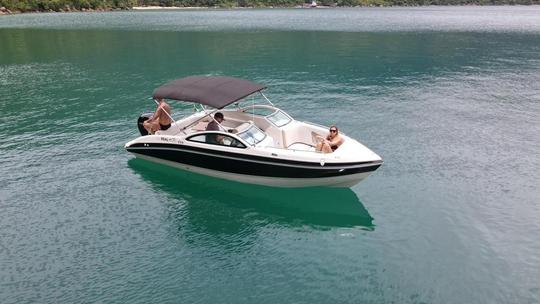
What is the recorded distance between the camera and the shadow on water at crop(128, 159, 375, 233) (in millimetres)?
17641

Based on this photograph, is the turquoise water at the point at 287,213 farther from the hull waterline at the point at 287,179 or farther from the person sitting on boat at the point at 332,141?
the person sitting on boat at the point at 332,141

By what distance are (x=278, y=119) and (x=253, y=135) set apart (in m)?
2.13

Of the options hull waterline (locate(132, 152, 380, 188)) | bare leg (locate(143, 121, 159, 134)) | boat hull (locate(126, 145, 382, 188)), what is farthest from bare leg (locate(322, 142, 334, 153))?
bare leg (locate(143, 121, 159, 134))

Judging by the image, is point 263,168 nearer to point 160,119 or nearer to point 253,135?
point 253,135

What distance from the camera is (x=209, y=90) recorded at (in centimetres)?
2031

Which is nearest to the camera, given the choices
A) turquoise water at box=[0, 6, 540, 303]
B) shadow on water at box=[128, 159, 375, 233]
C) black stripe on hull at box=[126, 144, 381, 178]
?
turquoise water at box=[0, 6, 540, 303]

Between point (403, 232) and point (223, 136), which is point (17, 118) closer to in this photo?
point (223, 136)

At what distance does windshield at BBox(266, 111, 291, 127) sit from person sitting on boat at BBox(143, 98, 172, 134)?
526 centimetres

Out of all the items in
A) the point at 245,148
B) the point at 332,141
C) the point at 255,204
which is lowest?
the point at 255,204

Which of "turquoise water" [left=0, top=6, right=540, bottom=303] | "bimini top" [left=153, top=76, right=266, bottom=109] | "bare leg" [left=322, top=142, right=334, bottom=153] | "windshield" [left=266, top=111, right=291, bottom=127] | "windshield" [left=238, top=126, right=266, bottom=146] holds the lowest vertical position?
"turquoise water" [left=0, top=6, right=540, bottom=303]

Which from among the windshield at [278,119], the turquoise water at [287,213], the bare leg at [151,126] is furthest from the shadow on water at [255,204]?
the windshield at [278,119]

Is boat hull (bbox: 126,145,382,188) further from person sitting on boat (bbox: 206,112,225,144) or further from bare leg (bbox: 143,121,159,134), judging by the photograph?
bare leg (bbox: 143,121,159,134)

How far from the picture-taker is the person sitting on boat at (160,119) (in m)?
21.5

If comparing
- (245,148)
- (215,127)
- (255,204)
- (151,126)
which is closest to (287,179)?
(255,204)
